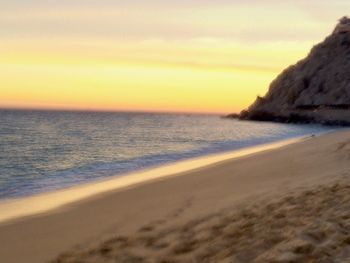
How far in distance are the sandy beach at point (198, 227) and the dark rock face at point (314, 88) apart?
7116 cm

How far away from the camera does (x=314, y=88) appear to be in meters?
91.6

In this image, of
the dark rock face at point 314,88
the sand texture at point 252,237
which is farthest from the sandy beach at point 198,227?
the dark rock face at point 314,88

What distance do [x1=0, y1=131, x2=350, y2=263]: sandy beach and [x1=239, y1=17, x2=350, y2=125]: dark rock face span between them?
233 ft

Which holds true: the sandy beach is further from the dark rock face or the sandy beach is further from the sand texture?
the dark rock face

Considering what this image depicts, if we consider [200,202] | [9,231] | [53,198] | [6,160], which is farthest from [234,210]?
Answer: [6,160]

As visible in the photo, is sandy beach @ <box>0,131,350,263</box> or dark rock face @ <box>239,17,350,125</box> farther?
dark rock face @ <box>239,17,350,125</box>

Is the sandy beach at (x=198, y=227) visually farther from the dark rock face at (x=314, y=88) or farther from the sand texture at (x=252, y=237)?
the dark rock face at (x=314, y=88)

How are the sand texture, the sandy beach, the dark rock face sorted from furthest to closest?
the dark rock face, the sandy beach, the sand texture

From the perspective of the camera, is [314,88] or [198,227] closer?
[198,227]

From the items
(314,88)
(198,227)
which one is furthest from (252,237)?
(314,88)

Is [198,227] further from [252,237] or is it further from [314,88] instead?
[314,88]

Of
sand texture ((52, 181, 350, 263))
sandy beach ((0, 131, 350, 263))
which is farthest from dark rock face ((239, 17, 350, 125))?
sand texture ((52, 181, 350, 263))

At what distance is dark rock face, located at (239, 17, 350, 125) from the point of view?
8406 centimetres

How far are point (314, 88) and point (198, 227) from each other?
8956 cm
